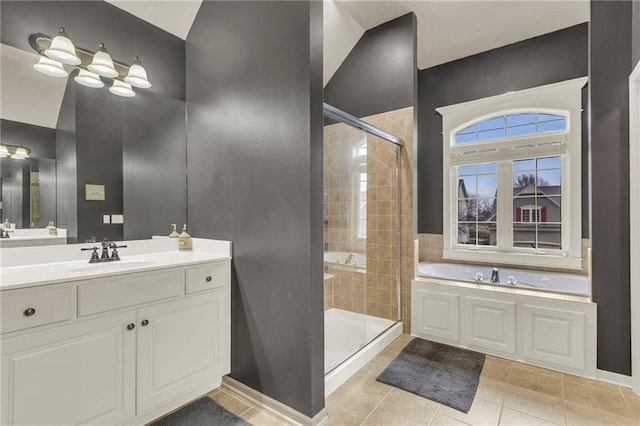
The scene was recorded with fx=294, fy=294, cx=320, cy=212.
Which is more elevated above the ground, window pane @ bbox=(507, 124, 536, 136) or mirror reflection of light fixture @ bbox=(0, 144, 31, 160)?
window pane @ bbox=(507, 124, 536, 136)

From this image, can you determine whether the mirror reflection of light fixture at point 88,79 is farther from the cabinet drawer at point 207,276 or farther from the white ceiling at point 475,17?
the white ceiling at point 475,17

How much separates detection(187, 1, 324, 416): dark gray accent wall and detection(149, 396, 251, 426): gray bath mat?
21 centimetres

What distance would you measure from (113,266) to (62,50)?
135 centimetres

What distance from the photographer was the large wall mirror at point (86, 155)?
1.74 m

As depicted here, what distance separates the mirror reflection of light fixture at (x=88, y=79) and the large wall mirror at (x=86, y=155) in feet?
0.09

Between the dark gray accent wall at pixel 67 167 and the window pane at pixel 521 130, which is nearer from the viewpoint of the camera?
the dark gray accent wall at pixel 67 167

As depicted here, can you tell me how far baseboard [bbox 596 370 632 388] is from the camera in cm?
209

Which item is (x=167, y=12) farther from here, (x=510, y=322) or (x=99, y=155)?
(x=510, y=322)

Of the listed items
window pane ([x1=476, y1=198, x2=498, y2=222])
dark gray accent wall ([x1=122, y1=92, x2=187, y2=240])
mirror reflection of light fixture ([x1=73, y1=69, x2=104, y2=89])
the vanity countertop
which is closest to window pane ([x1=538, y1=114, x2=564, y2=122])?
window pane ([x1=476, y1=198, x2=498, y2=222])

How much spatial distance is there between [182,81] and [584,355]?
3837 mm

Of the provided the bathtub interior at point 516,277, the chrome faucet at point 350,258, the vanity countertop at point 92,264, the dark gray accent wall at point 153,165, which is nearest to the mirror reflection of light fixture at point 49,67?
the dark gray accent wall at point 153,165

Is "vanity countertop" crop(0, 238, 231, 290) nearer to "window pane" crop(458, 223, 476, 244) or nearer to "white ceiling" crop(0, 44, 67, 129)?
"white ceiling" crop(0, 44, 67, 129)

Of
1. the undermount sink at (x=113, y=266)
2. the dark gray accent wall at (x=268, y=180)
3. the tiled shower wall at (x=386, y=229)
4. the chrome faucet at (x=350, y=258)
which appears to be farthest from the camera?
the tiled shower wall at (x=386, y=229)

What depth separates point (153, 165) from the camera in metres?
2.32
